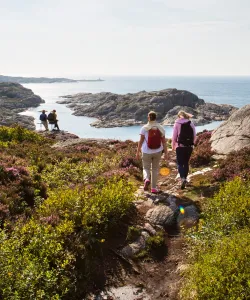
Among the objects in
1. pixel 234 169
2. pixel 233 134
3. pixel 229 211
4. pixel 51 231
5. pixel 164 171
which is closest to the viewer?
pixel 51 231

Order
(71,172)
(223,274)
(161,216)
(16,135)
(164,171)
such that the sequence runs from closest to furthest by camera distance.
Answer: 1. (223,274)
2. (161,216)
3. (71,172)
4. (164,171)
5. (16,135)

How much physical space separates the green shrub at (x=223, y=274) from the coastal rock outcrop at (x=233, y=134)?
1041 centimetres

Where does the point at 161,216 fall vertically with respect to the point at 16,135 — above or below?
above

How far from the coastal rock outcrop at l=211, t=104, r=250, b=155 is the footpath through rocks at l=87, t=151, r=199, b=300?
5767mm

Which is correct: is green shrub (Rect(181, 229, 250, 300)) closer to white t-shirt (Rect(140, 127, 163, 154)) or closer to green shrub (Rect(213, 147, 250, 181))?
white t-shirt (Rect(140, 127, 163, 154))

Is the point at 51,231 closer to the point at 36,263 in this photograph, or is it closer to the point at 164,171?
the point at 36,263

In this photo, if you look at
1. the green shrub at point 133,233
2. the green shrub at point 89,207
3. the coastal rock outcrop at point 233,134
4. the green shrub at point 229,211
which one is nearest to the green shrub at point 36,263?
the green shrub at point 89,207

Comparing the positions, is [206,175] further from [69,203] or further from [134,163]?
[69,203]

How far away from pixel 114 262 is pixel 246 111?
14465 mm

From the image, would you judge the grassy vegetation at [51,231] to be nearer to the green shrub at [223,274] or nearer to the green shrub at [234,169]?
the green shrub at [223,274]

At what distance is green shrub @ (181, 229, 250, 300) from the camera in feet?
16.5

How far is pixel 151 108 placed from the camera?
438 ft

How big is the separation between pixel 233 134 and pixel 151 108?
117811 millimetres

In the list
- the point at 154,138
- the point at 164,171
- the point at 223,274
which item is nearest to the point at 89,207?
the point at 154,138
